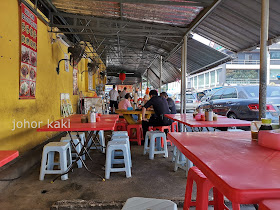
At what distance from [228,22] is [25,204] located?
5457 mm

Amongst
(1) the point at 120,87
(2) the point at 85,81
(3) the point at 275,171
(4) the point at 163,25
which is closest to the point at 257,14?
(4) the point at 163,25

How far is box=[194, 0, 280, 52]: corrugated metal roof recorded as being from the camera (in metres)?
4.19

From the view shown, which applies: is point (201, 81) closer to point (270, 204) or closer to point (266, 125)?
point (266, 125)

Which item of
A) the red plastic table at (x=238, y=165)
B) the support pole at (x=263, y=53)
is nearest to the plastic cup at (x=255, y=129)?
the red plastic table at (x=238, y=165)

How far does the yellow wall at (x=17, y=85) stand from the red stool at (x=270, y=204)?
3.59 m

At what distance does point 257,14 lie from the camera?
14.3ft

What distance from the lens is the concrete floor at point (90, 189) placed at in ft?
8.04

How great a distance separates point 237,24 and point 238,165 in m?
4.94

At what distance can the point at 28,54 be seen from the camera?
157 inches

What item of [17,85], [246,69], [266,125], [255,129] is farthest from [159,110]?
[246,69]

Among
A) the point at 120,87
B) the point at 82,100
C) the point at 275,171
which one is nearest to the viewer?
the point at 275,171

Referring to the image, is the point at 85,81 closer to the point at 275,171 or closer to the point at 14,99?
the point at 14,99

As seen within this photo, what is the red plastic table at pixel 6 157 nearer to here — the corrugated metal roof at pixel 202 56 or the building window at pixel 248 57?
the corrugated metal roof at pixel 202 56

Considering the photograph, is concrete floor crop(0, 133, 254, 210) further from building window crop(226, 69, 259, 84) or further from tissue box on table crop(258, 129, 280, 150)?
building window crop(226, 69, 259, 84)
